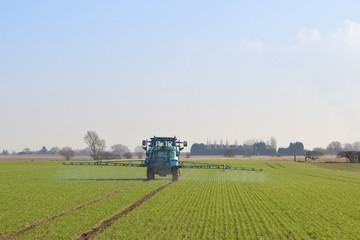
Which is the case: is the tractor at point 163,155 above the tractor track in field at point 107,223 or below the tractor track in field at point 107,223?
above

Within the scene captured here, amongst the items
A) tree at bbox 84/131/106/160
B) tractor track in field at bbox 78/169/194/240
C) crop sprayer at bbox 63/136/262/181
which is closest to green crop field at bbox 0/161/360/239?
tractor track in field at bbox 78/169/194/240

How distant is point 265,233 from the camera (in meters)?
14.5

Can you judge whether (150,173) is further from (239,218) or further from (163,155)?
(239,218)

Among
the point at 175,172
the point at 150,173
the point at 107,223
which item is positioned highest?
the point at 175,172

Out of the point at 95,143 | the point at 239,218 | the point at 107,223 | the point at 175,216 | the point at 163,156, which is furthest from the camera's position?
the point at 95,143

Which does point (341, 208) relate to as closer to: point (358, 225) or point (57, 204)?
point (358, 225)

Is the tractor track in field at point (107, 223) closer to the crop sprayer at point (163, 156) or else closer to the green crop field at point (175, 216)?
the green crop field at point (175, 216)

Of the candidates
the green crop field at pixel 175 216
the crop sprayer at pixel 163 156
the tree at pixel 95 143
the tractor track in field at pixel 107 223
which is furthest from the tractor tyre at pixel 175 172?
the tree at pixel 95 143

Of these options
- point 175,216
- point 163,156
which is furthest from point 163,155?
point 175,216

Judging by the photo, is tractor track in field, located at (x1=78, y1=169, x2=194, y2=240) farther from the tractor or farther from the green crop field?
the tractor

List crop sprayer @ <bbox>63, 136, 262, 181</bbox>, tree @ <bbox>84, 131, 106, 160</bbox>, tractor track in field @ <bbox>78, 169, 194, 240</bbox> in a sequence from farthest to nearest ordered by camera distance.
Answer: tree @ <bbox>84, 131, 106, 160</bbox> < crop sprayer @ <bbox>63, 136, 262, 181</bbox> < tractor track in field @ <bbox>78, 169, 194, 240</bbox>

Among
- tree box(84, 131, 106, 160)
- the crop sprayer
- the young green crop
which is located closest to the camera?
the young green crop

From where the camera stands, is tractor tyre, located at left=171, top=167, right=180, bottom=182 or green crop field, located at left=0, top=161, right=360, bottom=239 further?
tractor tyre, located at left=171, top=167, right=180, bottom=182

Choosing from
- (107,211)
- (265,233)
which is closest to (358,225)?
(265,233)
